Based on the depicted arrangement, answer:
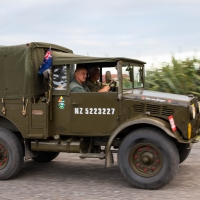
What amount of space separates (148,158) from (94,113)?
1137 mm

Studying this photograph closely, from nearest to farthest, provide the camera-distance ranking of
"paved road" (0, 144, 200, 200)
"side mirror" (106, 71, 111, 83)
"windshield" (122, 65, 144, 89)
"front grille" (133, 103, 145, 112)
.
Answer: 1. "paved road" (0, 144, 200, 200)
2. "front grille" (133, 103, 145, 112)
3. "windshield" (122, 65, 144, 89)
4. "side mirror" (106, 71, 111, 83)

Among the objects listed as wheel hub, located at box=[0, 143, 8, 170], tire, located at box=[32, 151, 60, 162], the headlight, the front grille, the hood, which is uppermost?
the hood

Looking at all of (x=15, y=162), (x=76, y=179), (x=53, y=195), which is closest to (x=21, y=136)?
(x=15, y=162)

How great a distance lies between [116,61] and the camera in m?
6.64

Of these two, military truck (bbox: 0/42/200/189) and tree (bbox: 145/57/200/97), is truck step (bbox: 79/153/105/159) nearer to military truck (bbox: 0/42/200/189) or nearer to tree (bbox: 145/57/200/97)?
military truck (bbox: 0/42/200/189)

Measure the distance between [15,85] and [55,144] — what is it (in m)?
1.24

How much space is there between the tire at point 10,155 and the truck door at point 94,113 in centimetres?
106

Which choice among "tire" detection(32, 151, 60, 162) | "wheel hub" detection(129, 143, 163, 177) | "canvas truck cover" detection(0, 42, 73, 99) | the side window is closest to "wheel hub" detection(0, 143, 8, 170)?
"canvas truck cover" detection(0, 42, 73, 99)

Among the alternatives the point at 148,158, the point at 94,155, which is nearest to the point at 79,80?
the point at 94,155

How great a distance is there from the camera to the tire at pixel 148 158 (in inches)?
242

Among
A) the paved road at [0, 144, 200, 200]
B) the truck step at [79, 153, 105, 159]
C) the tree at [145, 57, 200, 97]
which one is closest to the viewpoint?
the paved road at [0, 144, 200, 200]

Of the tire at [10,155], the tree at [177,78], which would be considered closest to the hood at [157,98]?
the tire at [10,155]

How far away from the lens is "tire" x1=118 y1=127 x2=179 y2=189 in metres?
6.16

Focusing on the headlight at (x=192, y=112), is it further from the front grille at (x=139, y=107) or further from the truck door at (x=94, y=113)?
the truck door at (x=94, y=113)
